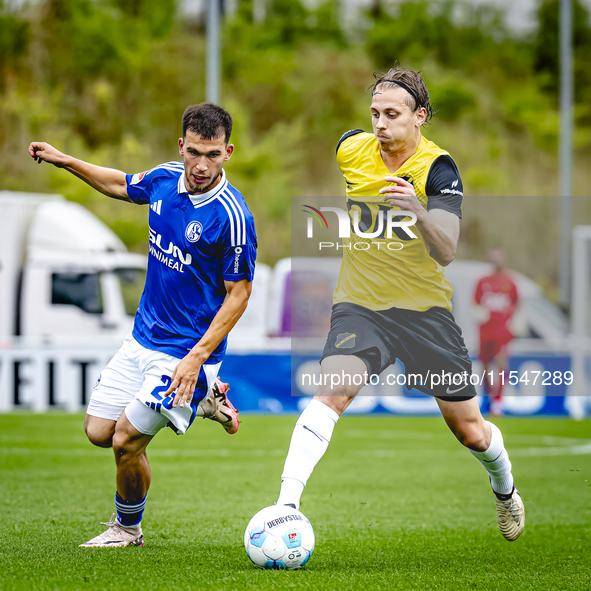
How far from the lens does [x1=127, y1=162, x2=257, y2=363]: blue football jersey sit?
442 centimetres

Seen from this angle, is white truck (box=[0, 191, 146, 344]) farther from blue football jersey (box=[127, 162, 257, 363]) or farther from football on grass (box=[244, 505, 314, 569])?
football on grass (box=[244, 505, 314, 569])

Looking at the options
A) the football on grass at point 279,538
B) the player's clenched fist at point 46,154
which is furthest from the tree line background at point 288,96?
the football on grass at point 279,538

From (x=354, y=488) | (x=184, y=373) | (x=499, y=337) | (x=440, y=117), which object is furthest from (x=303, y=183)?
(x=184, y=373)

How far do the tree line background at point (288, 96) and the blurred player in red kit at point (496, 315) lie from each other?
12.2 m

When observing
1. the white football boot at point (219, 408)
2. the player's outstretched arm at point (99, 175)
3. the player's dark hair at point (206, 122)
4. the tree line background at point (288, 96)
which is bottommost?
the white football boot at point (219, 408)

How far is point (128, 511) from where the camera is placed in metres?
4.73

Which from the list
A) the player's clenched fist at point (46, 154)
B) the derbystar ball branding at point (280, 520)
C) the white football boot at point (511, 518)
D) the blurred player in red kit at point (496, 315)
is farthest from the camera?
the blurred player in red kit at point (496, 315)

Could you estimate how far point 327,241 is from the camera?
5.14m

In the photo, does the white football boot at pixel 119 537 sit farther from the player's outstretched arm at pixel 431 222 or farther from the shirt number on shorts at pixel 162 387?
the player's outstretched arm at pixel 431 222

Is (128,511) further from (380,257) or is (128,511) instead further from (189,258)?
(380,257)

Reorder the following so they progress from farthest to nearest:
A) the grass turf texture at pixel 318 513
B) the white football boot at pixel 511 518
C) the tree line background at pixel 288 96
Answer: the tree line background at pixel 288 96, the white football boot at pixel 511 518, the grass turf texture at pixel 318 513

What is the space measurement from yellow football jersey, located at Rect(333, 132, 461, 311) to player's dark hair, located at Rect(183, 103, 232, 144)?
0.71m

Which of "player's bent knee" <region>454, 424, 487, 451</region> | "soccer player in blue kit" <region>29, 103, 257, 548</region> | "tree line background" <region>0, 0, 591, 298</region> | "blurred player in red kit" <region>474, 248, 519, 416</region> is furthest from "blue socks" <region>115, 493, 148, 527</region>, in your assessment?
"tree line background" <region>0, 0, 591, 298</region>

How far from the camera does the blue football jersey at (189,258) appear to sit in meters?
4.42
